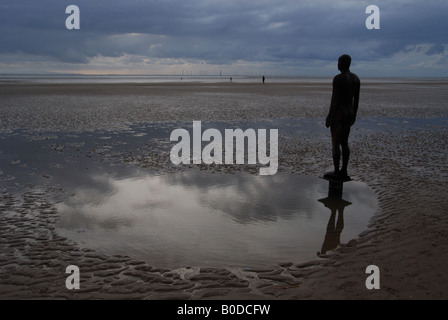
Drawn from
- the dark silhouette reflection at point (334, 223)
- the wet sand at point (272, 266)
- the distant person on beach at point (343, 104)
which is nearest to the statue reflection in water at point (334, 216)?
the dark silhouette reflection at point (334, 223)

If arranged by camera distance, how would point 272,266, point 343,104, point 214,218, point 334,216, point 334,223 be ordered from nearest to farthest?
point 272,266, point 334,223, point 214,218, point 334,216, point 343,104

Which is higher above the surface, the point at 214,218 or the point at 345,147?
the point at 345,147

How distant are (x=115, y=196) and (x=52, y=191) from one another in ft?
4.97

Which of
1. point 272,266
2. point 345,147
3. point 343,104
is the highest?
point 343,104

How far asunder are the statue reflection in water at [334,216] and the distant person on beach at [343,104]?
33 centimetres

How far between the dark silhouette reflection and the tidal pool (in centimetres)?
2

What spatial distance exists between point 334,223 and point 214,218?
2.22 metres

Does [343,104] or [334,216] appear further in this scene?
[343,104]

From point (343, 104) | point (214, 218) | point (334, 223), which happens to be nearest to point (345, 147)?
point (343, 104)

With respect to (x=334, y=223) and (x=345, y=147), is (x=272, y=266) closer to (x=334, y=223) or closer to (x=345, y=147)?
(x=334, y=223)

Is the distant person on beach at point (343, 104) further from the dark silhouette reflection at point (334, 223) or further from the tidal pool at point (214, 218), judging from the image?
the tidal pool at point (214, 218)

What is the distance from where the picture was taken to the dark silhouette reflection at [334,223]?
214 inches

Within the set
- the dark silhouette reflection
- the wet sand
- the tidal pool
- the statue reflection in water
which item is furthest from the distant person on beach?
the wet sand

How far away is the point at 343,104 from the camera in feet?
24.7
